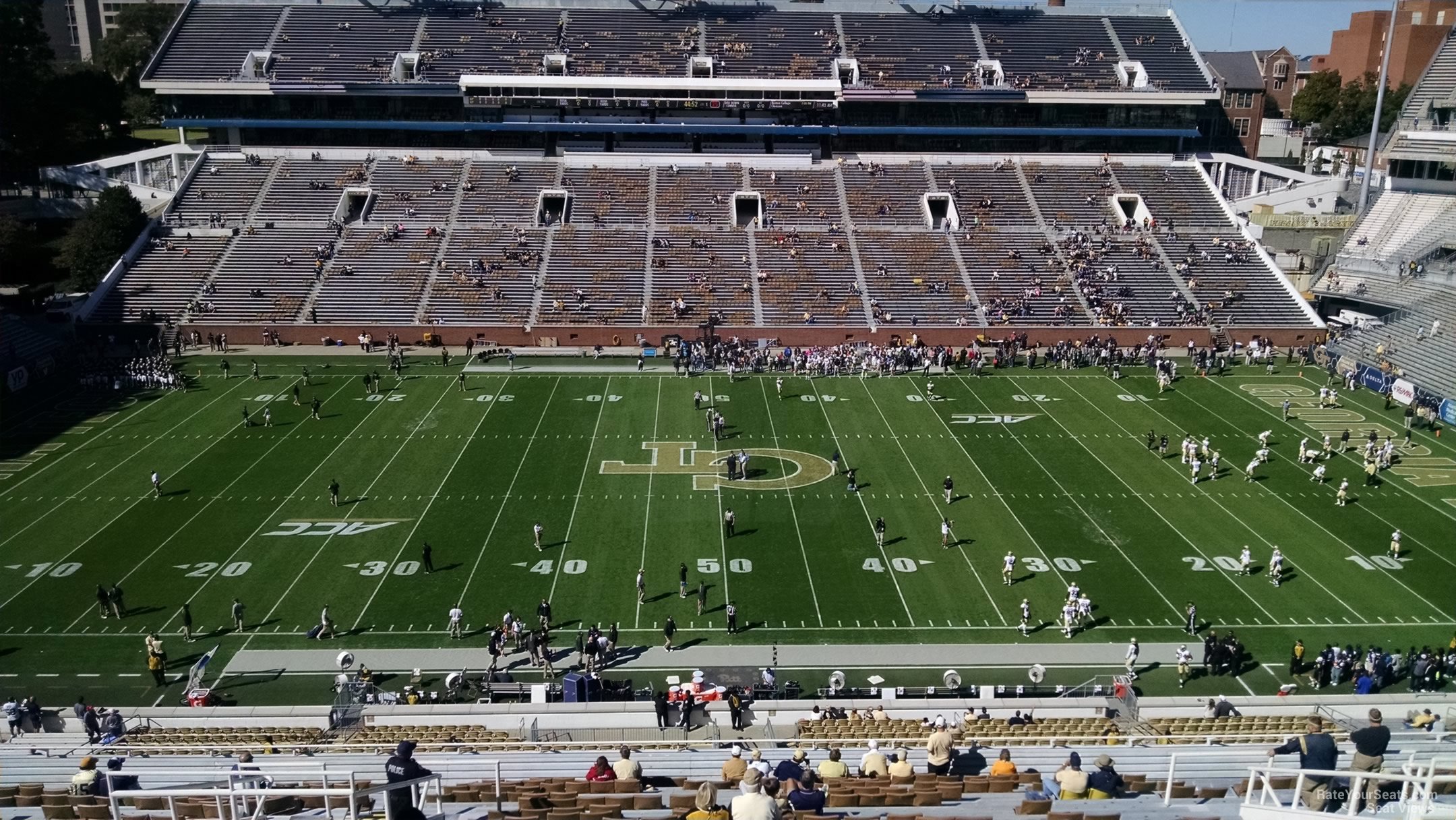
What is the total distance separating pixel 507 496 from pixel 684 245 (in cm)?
2512

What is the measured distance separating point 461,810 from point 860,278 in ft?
135

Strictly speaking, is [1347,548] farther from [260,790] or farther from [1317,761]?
[260,790]

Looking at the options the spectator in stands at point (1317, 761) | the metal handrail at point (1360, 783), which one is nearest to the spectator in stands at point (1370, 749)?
the metal handrail at point (1360, 783)

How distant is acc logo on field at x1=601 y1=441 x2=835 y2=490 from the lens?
3148 cm

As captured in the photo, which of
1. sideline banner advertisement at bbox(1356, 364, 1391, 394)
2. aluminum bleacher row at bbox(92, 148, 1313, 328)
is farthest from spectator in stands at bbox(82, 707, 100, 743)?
sideline banner advertisement at bbox(1356, 364, 1391, 394)

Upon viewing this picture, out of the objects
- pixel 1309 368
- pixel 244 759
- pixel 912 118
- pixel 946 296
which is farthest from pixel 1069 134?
pixel 244 759

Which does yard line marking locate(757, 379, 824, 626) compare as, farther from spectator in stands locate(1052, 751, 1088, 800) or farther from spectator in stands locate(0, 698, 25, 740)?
spectator in stands locate(0, 698, 25, 740)

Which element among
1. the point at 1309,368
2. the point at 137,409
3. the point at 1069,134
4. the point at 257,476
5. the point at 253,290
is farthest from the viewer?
the point at 1069,134

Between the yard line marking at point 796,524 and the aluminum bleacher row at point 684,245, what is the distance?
31.6 feet

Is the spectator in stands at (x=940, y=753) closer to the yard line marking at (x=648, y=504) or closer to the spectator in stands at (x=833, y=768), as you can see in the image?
the spectator in stands at (x=833, y=768)

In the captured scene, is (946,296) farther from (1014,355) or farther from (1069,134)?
(1069,134)

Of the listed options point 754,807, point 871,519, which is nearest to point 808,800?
point 754,807

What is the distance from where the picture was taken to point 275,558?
26.5 meters

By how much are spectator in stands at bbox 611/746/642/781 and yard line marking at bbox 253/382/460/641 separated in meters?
12.3
